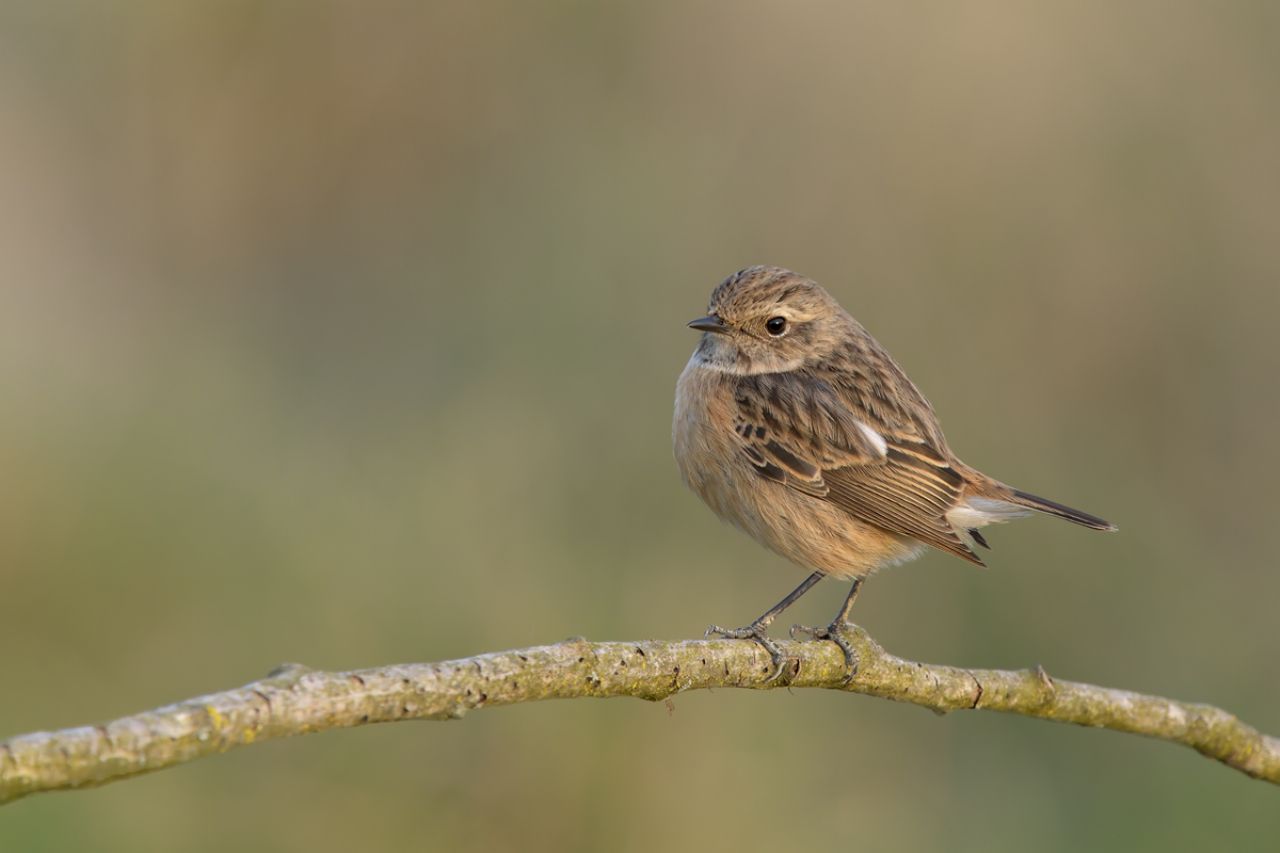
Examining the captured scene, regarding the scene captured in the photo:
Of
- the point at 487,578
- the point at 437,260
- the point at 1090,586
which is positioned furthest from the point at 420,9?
the point at 1090,586

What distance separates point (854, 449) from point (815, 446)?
17cm

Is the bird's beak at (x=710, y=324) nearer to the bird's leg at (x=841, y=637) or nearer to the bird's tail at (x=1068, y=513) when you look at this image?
the bird's tail at (x=1068, y=513)

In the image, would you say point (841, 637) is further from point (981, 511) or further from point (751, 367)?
point (751, 367)

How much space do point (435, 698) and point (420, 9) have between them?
29.6 feet

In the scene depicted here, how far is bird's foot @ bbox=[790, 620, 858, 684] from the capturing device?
372 cm

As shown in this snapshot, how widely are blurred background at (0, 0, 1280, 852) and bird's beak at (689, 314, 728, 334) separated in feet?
5.49

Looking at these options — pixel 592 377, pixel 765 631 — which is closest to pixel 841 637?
pixel 765 631

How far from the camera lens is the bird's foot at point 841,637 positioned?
372 centimetres

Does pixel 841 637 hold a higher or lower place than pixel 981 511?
lower

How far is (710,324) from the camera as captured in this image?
555cm

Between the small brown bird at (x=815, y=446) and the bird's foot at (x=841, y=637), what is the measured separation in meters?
0.68

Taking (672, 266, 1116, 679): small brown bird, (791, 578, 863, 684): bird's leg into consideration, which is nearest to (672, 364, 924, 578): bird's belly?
(672, 266, 1116, 679): small brown bird

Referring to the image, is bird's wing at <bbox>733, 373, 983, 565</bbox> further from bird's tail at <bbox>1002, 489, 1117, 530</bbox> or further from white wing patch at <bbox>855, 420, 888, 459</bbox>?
bird's tail at <bbox>1002, 489, 1117, 530</bbox>

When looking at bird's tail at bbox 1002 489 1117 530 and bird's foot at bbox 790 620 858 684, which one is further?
bird's tail at bbox 1002 489 1117 530
